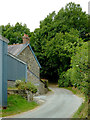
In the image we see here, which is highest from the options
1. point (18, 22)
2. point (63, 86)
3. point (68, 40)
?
point (18, 22)

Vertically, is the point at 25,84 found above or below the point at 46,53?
below

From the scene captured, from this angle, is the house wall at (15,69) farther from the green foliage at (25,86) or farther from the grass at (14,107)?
the grass at (14,107)

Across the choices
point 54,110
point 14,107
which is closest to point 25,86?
point 14,107

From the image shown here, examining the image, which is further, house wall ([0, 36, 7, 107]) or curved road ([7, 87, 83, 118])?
house wall ([0, 36, 7, 107])

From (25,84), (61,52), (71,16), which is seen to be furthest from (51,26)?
(25,84)

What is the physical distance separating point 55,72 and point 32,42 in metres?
7.52

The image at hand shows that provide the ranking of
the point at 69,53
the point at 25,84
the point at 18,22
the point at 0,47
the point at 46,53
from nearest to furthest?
the point at 0,47, the point at 25,84, the point at 69,53, the point at 46,53, the point at 18,22

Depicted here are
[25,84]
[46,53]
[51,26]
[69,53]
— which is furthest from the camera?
[51,26]

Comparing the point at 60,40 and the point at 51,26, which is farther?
the point at 51,26

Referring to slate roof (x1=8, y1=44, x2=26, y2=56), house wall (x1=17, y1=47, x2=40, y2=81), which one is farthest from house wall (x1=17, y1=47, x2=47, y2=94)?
slate roof (x1=8, y1=44, x2=26, y2=56)

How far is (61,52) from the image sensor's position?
26328 millimetres

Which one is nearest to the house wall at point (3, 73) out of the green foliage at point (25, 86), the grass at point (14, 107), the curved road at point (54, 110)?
the grass at point (14, 107)

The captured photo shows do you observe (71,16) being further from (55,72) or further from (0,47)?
(0,47)

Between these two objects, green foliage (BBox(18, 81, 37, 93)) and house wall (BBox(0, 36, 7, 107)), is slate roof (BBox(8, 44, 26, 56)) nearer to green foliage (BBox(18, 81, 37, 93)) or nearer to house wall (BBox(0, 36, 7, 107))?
green foliage (BBox(18, 81, 37, 93))
